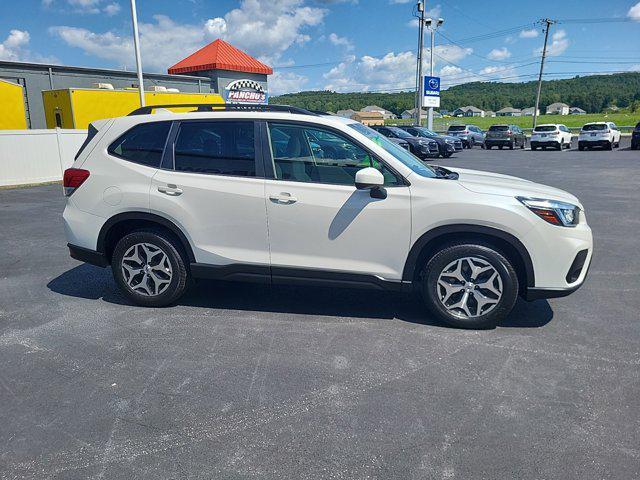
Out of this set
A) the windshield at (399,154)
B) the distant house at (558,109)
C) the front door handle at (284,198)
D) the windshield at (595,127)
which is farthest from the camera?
the distant house at (558,109)

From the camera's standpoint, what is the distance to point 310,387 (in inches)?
133

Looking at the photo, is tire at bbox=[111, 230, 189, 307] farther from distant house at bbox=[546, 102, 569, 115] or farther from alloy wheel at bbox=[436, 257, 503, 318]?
distant house at bbox=[546, 102, 569, 115]

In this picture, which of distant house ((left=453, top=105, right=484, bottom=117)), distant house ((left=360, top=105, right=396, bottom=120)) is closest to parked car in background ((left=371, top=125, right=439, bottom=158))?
distant house ((left=360, top=105, right=396, bottom=120))

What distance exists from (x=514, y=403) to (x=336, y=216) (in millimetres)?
1940

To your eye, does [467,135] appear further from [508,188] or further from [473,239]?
[473,239]

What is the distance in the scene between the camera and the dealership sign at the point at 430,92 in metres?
35.4

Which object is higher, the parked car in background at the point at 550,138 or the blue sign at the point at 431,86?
the blue sign at the point at 431,86

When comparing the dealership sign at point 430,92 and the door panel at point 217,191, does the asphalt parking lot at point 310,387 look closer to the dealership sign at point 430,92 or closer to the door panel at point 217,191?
the door panel at point 217,191

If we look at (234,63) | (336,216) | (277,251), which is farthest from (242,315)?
(234,63)

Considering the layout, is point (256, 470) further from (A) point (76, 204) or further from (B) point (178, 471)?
(A) point (76, 204)

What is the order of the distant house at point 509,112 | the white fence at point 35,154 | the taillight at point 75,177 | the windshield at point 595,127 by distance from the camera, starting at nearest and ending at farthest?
the taillight at point 75,177, the white fence at point 35,154, the windshield at point 595,127, the distant house at point 509,112

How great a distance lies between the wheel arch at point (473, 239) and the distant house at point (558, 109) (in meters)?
160

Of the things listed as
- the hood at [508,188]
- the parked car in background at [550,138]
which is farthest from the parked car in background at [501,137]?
the hood at [508,188]

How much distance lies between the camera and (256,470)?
2.57m
